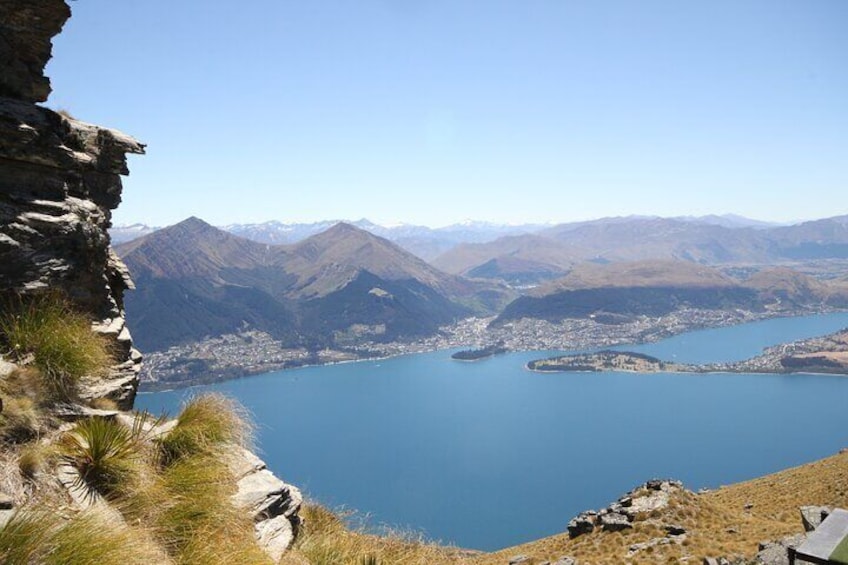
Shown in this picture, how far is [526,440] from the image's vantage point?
130 meters

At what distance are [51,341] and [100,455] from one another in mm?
2393

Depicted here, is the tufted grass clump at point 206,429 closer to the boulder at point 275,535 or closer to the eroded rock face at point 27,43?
the boulder at point 275,535

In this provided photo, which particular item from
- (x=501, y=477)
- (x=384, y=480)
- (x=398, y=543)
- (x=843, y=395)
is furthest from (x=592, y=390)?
(x=398, y=543)

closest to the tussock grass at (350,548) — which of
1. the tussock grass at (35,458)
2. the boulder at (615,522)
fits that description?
the tussock grass at (35,458)

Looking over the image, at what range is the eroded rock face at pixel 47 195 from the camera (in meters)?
7.90

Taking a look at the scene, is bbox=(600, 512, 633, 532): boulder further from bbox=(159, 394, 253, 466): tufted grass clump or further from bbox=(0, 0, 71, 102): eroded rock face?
bbox=(0, 0, 71, 102): eroded rock face

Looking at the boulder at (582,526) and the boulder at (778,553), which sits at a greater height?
the boulder at (778,553)

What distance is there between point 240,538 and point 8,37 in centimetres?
880

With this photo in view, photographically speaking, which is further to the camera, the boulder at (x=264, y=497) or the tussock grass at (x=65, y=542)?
the boulder at (x=264, y=497)

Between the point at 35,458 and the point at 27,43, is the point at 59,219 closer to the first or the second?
the point at 27,43

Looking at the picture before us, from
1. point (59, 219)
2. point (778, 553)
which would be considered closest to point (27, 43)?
point (59, 219)

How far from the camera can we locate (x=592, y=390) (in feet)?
590

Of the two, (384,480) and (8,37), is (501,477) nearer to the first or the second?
(384,480)

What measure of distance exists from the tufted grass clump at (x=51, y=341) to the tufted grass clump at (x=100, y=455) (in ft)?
3.94
